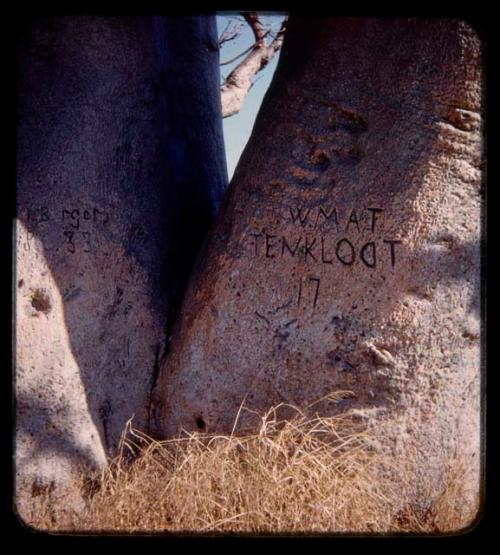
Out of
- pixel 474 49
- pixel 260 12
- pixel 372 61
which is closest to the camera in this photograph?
pixel 260 12

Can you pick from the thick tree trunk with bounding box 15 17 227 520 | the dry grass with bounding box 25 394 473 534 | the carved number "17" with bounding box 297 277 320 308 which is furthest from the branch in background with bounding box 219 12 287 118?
the dry grass with bounding box 25 394 473 534

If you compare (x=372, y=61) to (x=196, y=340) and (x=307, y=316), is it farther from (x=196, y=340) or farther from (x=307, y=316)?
(x=196, y=340)

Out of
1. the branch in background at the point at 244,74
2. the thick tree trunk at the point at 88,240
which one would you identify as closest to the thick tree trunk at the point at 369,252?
the thick tree trunk at the point at 88,240

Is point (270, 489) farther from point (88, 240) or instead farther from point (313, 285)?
point (88, 240)

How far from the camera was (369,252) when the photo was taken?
2.22 meters

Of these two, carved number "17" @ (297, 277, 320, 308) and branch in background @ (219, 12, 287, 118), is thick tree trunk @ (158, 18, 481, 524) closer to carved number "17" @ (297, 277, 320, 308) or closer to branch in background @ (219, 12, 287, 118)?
carved number "17" @ (297, 277, 320, 308)

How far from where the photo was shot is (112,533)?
200 cm

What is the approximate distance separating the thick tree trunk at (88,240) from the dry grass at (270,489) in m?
0.24

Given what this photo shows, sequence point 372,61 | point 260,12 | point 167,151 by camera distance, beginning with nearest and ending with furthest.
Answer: point 260,12
point 372,61
point 167,151

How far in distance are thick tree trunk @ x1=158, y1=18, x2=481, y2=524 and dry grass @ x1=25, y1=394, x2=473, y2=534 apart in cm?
9

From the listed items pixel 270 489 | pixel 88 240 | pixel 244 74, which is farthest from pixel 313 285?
pixel 244 74

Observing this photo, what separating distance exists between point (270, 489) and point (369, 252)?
3.04 ft

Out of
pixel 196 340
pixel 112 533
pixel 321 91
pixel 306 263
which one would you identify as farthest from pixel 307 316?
pixel 112 533

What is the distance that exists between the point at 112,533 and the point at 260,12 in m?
1.81
